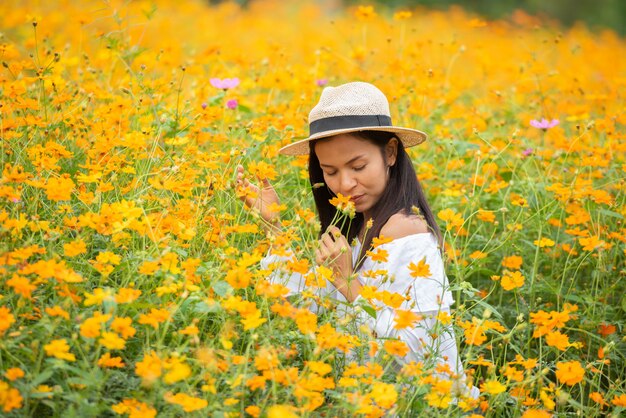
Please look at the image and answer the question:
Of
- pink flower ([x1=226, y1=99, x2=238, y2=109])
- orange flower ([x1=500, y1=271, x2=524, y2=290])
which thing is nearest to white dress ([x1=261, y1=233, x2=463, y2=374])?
orange flower ([x1=500, y1=271, x2=524, y2=290])

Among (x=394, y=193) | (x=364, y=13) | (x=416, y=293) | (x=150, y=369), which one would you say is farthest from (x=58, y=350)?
(x=364, y=13)

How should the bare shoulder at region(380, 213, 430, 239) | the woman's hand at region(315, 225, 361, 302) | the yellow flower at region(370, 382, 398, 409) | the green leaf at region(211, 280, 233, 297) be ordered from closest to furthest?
the yellow flower at region(370, 382, 398, 409) < the green leaf at region(211, 280, 233, 297) < the woman's hand at region(315, 225, 361, 302) < the bare shoulder at region(380, 213, 430, 239)

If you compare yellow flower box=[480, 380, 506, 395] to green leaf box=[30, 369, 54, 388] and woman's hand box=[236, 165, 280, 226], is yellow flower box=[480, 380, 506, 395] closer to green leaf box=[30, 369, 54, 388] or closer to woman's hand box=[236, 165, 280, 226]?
woman's hand box=[236, 165, 280, 226]

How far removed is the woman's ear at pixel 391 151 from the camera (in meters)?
2.48

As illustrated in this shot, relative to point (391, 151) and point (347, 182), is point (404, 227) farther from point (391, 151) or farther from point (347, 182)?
point (391, 151)

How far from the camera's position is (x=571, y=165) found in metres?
3.34

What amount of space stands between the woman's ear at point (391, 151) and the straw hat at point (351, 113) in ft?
0.14

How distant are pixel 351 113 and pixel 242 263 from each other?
76cm

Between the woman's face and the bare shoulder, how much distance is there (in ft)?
0.42

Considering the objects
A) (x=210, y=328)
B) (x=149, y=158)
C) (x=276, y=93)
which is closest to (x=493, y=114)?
(x=276, y=93)

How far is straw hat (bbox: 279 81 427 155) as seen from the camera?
2.34 meters

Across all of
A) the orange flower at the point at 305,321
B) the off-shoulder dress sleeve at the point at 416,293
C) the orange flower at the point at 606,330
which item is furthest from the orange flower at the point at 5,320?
the orange flower at the point at 606,330

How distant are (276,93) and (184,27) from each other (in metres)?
3.76

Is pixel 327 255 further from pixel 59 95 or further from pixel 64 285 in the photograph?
pixel 59 95
